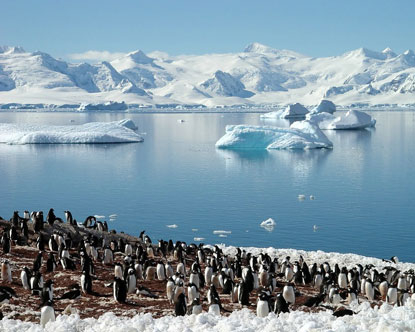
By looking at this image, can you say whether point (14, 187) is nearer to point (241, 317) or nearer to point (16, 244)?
point (16, 244)

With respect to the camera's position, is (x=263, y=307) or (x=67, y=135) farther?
(x=67, y=135)

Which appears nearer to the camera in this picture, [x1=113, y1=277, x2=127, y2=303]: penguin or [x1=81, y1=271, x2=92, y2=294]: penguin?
[x1=113, y1=277, x2=127, y2=303]: penguin

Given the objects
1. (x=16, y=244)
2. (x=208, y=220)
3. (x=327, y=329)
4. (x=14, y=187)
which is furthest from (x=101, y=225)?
(x=14, y=187)

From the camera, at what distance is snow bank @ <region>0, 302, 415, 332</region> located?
756 centimetres

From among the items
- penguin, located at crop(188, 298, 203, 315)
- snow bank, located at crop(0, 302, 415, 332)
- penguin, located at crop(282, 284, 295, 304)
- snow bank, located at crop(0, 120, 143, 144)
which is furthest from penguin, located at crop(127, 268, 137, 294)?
snow bank, located at crop(0, 120, 143, 144)

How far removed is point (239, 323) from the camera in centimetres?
778

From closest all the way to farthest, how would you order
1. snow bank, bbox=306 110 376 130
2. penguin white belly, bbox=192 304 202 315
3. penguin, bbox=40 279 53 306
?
penguin white belly, bbox=192 304 202 315 < penguin, bbox=40 279 53 306 < snow bank, bbox=306 110 376 130

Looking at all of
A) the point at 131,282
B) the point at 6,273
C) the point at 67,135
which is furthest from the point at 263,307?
the point at 67,135

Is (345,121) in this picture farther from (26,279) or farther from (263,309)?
(263,309)

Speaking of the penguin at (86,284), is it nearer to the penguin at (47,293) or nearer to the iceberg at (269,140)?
the penguin at (47,293)

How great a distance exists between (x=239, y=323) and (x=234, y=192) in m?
21.7

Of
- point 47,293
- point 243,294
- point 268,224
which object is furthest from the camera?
point 268,224

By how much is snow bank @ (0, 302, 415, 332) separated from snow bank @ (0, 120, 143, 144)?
46.4 meters

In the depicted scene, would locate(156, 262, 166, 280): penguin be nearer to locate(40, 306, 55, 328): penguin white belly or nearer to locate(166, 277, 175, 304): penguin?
locate(166, 277, 175, 304): penguin
